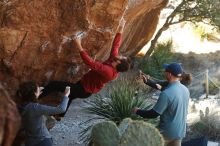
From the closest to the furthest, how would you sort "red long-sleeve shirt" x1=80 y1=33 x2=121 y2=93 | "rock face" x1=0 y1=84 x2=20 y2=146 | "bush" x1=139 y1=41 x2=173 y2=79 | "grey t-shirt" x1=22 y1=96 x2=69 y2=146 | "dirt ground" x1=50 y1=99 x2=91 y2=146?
"rock face" x1=0 y1=84 x2=20 y2=146
"grey t-shirt" x1=22 y1=96 x2=69 y2=146
"red long-sleeve shirt" x1=80 y1=33 x2=121 y2=93
"dirt ground" x1=50 y1=99 x2=91 y2=146
"bush" x1=139 y1=41 x2=173 y2=79

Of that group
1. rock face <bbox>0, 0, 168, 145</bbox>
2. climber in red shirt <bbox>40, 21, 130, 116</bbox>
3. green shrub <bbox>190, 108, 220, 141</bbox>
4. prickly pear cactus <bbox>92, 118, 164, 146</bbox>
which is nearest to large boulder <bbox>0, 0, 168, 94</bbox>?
rock face <bbox>0, 0, 168, 145</bbox>

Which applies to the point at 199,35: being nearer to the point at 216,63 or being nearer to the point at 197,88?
the point at 216,63

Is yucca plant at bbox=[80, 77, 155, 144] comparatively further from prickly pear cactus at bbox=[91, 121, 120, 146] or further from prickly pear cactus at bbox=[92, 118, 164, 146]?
prickly pear cactus at bbox=[92, 118, 164, 146]

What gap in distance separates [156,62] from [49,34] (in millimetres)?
11768

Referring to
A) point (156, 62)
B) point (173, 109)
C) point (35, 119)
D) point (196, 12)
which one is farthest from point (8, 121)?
point (196, 12)

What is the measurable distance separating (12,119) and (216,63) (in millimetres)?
15791

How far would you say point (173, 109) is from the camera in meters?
7.46

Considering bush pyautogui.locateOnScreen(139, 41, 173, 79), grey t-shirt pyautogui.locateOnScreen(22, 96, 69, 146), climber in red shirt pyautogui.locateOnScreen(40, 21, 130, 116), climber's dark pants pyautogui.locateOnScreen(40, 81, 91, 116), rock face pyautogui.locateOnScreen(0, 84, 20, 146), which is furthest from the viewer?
bush pyautogui.locateOnScreen(139, 41, 173, 79)

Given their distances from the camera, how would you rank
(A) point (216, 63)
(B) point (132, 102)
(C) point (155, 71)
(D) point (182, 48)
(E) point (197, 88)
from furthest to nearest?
(D) point (182, 48), (A) point (216, 63), (C) point (155, 71), (E) point (197, 88), (B) point (132, 102)

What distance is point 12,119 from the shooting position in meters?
7.02

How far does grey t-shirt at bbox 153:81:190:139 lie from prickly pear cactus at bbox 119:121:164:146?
35 centimetres

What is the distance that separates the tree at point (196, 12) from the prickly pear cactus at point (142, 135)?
1358cm

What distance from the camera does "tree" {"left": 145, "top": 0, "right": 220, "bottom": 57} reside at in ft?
65.7

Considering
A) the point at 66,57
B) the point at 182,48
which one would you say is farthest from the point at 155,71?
the point at 66,57
